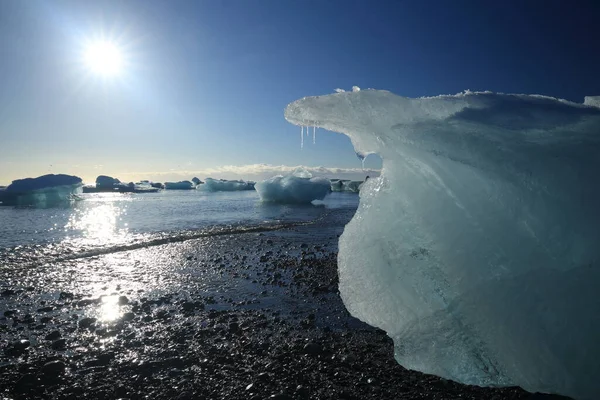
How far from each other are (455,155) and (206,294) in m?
5.92

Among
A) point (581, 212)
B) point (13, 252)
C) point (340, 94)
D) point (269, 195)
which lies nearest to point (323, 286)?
point (340, 94)

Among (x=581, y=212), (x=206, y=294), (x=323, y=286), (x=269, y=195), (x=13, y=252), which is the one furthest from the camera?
(x=269, y=195)

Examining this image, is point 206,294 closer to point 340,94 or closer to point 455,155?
point 340,94

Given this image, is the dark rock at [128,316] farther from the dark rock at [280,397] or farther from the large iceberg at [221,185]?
the large iceberg at [221,185]

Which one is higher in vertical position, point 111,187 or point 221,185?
point 111,187

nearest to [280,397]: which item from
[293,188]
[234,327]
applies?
[234,327]

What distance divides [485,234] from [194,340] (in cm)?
423

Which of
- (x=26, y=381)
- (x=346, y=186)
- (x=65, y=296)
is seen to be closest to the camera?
(x=26, y=381)

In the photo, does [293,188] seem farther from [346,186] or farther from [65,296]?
[346,186]

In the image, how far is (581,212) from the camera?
3150 millimetres

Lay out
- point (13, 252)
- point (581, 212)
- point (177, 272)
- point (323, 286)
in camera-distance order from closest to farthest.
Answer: point (581, 212)
point (323, 286)
point (177, 272)
point (13, 252)

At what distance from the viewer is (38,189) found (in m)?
44.9

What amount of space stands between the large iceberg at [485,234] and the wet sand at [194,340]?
63 centimetres

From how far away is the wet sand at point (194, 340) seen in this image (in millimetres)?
3861
